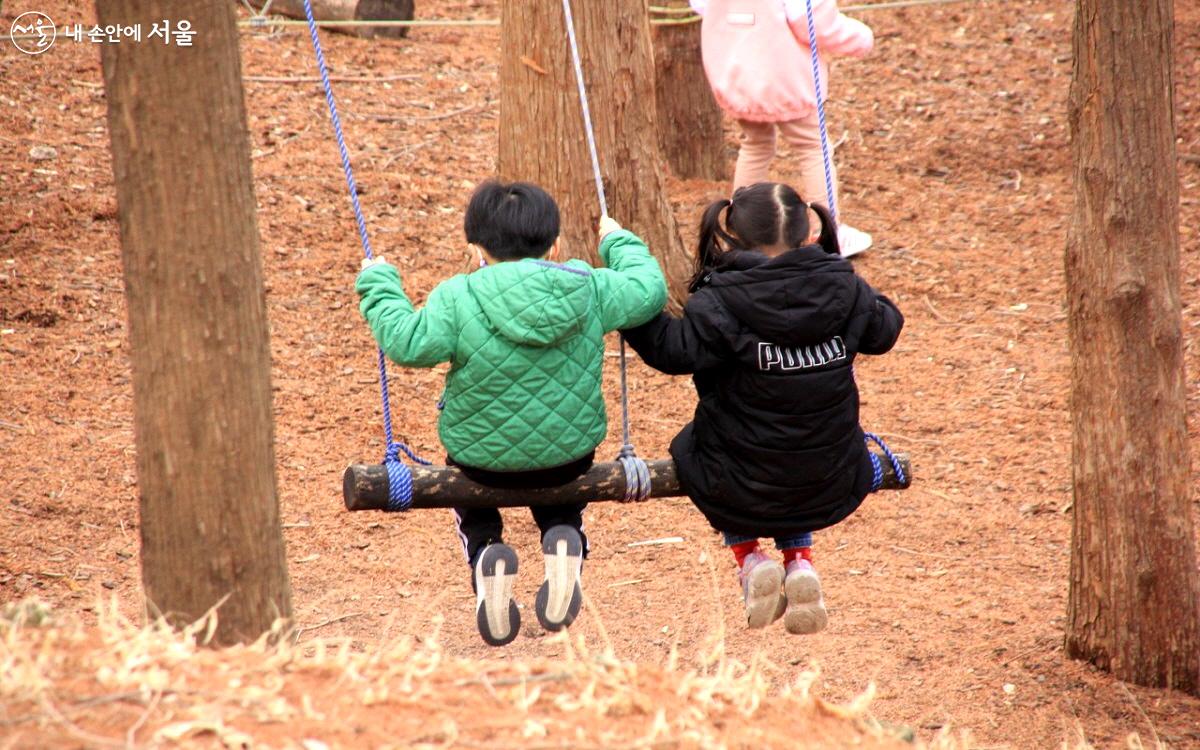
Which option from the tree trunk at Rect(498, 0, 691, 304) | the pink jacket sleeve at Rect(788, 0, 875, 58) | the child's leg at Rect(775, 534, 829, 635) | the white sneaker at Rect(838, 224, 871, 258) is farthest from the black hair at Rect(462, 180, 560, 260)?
the white sneaker at Rect(838, 224, 871, 258)

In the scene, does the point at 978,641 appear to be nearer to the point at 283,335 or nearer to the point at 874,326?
the point at 874,326

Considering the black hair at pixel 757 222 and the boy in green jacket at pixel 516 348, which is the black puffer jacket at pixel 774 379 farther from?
the boy in green jacket at pixel 516 348

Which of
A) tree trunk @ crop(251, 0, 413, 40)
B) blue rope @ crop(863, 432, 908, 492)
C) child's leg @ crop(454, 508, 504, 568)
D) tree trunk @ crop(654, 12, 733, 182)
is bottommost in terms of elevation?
child's leg @ crop(454, 508, 504, 568)

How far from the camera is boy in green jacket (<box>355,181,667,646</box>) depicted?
3.64 m

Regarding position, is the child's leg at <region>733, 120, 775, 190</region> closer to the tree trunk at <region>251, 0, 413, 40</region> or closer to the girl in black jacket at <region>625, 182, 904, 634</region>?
the girl in black jacket at <region>625, 182, 904, 634</region>

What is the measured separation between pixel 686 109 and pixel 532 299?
4.77m

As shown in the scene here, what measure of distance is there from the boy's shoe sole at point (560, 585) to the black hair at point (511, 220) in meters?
0.84

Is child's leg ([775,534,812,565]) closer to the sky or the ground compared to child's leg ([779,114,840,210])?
closer to the ground

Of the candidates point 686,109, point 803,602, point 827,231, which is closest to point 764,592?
point 803,602

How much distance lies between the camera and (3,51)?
29.1 feet

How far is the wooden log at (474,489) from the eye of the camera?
11.9 ft

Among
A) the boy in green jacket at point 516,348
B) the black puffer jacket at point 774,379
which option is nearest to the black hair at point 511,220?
the boy in green jacket at point 516,348

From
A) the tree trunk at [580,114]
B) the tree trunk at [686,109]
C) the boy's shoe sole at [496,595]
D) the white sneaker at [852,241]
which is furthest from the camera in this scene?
the tree trunk at [686,109]

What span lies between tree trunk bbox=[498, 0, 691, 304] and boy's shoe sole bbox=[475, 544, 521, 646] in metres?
2.46
